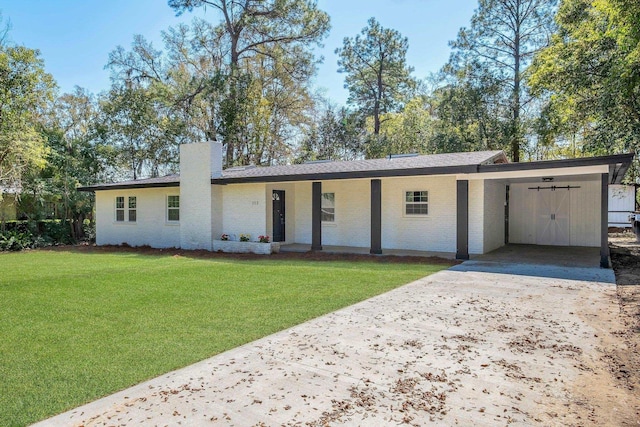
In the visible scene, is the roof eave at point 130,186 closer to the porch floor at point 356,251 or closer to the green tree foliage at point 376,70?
the porch floor at point 356,251

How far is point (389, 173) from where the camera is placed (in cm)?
1202

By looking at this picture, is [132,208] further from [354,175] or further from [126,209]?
[354,175]

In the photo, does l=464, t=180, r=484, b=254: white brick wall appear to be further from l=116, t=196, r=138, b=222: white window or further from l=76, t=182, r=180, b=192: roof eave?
l=116, t=196, r=138, b=222: white window

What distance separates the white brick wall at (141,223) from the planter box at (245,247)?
8.66ft

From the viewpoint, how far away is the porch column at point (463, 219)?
454 inches

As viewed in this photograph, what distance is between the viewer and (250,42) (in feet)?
91.0

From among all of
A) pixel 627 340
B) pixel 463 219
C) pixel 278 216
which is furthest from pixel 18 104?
pixel 627 340

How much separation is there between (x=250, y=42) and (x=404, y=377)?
91.0 ft

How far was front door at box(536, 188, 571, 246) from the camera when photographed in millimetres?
15484

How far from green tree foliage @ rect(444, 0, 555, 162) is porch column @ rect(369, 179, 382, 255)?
1383 cm

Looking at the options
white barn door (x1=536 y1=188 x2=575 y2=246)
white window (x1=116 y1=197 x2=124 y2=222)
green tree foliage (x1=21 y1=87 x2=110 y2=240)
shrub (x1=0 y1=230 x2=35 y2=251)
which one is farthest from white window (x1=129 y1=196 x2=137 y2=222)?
white barn door (x1=536 y1=188 x2=575 y2=246)

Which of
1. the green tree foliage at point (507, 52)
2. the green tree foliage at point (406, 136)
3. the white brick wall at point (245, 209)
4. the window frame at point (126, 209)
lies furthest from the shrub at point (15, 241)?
the green tree foliage at point (507, 52)

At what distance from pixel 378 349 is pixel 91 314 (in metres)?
4.20

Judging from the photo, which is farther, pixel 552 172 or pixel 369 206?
pixel 369 206
